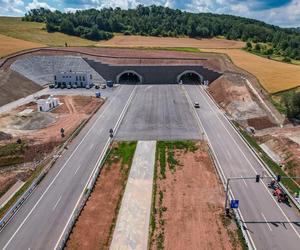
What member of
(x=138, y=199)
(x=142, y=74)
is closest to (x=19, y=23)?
(x=142, y=74)

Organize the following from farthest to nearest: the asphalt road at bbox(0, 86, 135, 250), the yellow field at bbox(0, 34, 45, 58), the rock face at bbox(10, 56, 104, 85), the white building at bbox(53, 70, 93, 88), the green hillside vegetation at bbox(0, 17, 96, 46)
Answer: the green hillside vegetation at bbox(0, 17, 96, 46) → the yellow field at bbox(0, 34, 45, 58) → the rock face at bbox(10, 56, 104, 85) → the white building at bbox(53, 70, 93, 88) → the asphalt road at bbox(0, 86, 135, 250)

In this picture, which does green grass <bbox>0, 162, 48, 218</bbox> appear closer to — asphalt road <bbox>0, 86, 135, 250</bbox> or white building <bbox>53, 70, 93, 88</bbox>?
asphalt road <bbox>0, 86, 135, 250</bbox>

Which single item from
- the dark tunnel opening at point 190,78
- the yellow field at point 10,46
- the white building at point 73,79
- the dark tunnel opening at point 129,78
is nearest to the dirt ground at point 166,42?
the dark tunnel opening at point 129,78

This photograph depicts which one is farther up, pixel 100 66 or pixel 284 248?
pixel 284 248

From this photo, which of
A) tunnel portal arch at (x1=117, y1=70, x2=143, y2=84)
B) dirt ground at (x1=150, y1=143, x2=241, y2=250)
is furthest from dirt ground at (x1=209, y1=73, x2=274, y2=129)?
tunnel portal arch at (x1=117, y1=70, x2=143, y2=84)

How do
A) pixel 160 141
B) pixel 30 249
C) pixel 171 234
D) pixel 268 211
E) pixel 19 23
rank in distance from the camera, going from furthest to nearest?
pixel 19 23 → pixel 160 141 → pixel 268 211 → pixel 171 234 → pixel 30 249

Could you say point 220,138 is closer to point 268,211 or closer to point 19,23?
point 268,211
